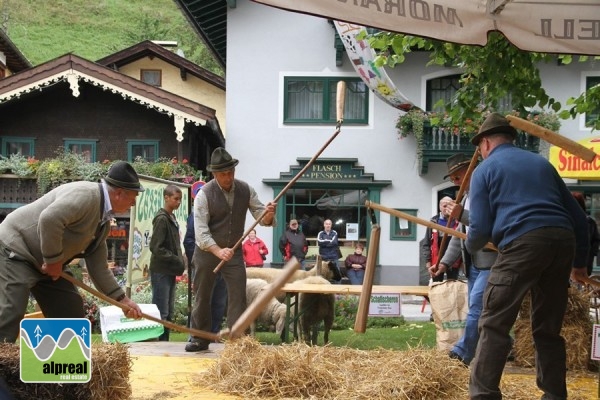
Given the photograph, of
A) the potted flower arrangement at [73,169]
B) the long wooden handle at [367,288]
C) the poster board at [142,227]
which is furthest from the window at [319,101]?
the long wooden handle at [367,288]

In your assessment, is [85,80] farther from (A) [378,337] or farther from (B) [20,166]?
(A) [378,337]

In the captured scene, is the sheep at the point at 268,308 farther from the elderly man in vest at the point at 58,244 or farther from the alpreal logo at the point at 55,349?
the alpreal logo at the point at 55,349

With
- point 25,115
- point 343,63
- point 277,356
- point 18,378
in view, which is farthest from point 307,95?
point 18,378

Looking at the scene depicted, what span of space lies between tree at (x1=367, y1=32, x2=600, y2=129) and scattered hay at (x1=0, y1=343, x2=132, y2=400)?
4.15 metres

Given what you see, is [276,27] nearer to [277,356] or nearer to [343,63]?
[343,63]

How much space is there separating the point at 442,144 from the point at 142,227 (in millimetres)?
14009

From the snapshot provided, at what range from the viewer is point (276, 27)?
23.9 meters

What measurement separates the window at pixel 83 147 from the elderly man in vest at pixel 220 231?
Result: 17823 mm

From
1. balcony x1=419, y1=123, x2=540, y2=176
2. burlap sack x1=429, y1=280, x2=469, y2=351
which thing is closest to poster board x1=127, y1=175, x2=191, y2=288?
burlap sack x1=429, y1=280, x2=469, y2=351

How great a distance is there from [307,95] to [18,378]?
1932 cm

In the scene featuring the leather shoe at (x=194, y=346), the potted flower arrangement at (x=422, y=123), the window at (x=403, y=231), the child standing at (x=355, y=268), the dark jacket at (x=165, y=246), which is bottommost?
the child standing at (x=355, y=268)

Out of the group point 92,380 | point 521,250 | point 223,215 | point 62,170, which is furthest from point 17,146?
point 521,250

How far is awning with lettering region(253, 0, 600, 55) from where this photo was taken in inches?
194

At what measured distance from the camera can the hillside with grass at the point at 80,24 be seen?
96812 mm
